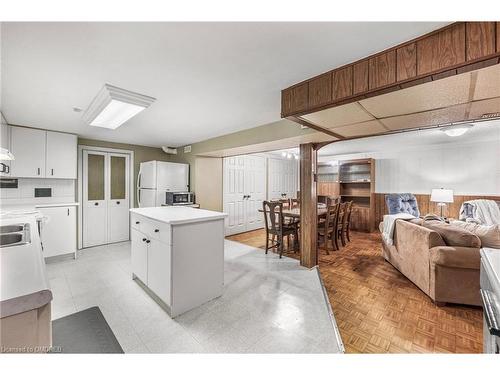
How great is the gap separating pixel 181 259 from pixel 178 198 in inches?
101

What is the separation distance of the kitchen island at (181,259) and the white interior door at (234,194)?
2862 millimetres

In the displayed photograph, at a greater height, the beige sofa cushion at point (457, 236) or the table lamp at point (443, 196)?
the table lamp at point (443, 196)

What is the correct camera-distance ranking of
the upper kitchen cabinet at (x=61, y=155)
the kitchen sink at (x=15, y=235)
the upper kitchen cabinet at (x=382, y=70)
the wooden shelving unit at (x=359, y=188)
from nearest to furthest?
the upper kitchen cabinet at (x=382, y=70) < the kitchen sink at (x=15, y=235) < the upper kitchen cabinet at (x=61, y=155) < the wooden shelving unit at (x=359, y=188)

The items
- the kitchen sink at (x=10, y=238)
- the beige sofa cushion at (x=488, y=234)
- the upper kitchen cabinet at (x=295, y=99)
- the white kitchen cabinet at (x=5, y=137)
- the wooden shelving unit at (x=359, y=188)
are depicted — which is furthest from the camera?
the wooden shelving unit at (x=359, y=188)

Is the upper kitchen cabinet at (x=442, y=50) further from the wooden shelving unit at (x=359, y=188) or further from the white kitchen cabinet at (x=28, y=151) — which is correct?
the wooden shelving unit at (x=359, y=188)

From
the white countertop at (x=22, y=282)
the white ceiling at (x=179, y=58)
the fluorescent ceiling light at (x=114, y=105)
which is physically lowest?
the white countertop at (x=22, y=282)

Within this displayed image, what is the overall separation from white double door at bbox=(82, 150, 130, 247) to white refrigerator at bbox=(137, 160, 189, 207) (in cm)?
36

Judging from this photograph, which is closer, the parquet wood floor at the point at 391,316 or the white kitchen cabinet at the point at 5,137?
the parquet wood floor at the point at 391,316

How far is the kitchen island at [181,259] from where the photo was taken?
1996mm

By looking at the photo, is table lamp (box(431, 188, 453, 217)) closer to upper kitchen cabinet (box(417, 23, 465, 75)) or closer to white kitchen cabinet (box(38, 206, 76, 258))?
upper kitchen cabinet (box(417, 23, 465, 75))

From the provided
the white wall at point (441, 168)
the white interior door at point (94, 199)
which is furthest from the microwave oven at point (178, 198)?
the white wall at point (441, 168)

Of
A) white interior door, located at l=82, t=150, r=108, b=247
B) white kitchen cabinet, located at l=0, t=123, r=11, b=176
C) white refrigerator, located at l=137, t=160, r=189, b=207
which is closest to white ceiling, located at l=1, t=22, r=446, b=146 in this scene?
white kitchen cabinet, located at l=0, t=123, r=11, b=176

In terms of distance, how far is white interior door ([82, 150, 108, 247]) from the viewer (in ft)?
13.7
